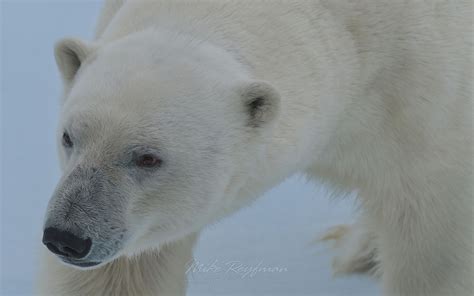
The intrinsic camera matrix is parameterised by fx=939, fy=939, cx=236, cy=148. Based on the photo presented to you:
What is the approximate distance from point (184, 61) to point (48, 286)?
0.90 m

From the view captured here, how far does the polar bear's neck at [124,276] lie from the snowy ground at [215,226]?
180 millimetres

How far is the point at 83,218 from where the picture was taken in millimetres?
2113

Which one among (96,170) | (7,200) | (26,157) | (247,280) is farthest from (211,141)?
(26,157)

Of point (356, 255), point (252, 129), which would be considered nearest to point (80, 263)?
point (252, 129)

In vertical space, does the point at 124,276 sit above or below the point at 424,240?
above

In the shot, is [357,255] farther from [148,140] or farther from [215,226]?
[148,140]

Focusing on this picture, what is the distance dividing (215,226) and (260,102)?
24.3 inches

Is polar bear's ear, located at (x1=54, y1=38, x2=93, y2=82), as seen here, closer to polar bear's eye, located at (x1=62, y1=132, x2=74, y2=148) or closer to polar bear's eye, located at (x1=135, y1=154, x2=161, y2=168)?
polar bear's eye, located at (x1=62, y1=132, x2=74, y2=148)

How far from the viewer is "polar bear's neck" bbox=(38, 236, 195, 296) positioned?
275 cm

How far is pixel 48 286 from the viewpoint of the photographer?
280 cm

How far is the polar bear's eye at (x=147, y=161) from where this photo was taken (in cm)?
221

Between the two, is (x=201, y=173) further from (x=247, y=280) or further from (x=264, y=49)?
(x=247, y=280)

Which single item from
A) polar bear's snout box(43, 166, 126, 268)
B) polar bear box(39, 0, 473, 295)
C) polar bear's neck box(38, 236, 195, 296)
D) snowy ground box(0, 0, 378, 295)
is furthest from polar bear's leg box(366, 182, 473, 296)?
polar bear's snout box(43, 166, 126, 268)

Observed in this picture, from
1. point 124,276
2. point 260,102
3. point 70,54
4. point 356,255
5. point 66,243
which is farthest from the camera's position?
point 356,255
